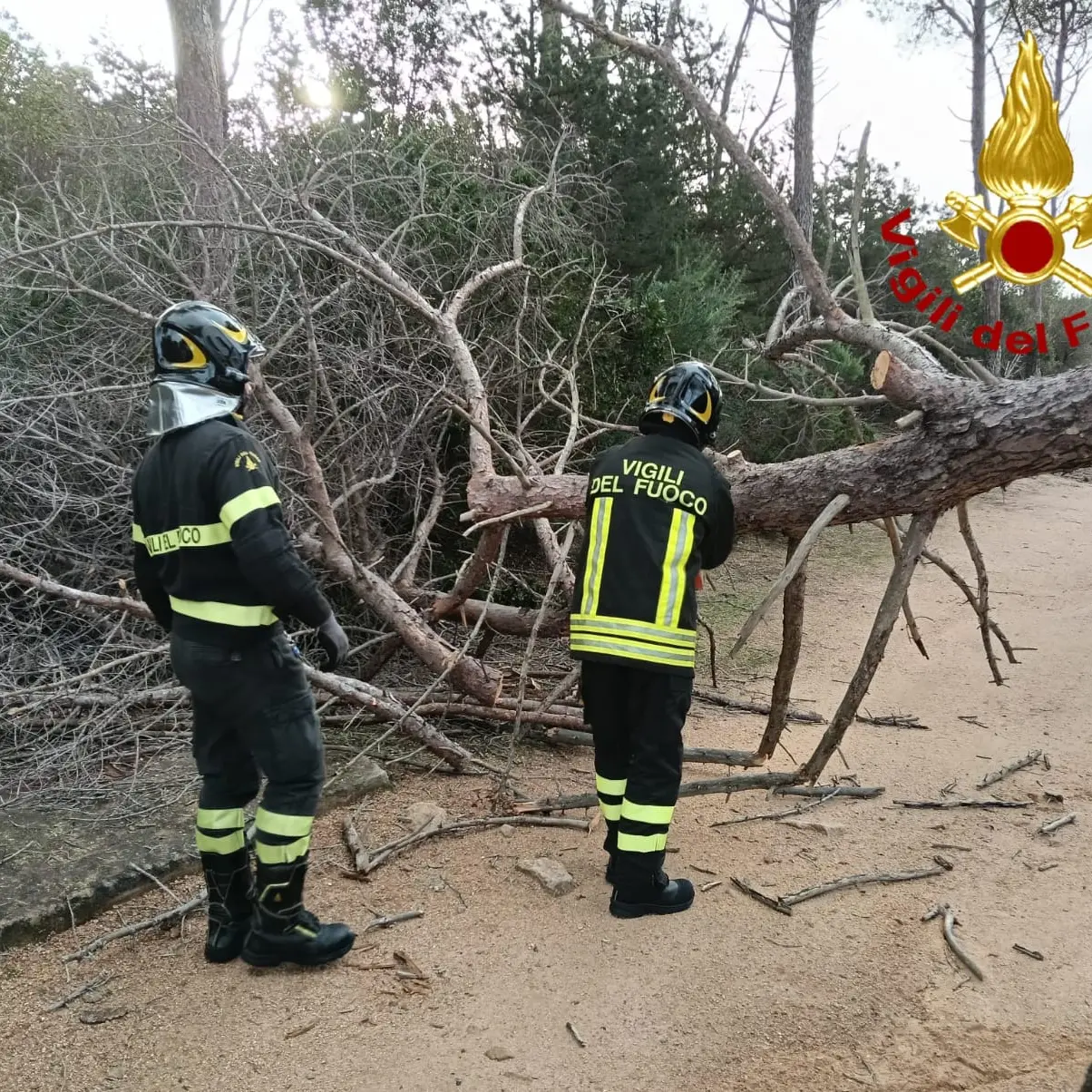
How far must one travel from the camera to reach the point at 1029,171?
15.2 feet

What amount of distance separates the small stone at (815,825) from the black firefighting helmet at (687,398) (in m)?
1.78

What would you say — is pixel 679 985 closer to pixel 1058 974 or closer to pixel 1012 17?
pixel 1058 974

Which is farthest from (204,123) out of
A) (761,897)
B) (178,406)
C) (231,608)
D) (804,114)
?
(804,114)

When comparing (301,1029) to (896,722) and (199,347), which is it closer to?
(199,347)

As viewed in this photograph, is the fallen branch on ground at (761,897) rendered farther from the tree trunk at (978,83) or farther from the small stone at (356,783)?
the tree trunk at (978,83)

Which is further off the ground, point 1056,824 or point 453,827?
point 1056,824

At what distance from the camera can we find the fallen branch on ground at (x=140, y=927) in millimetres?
2828

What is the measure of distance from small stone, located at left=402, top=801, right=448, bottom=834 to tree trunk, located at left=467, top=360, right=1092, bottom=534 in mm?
1834

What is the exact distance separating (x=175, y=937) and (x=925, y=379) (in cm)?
319

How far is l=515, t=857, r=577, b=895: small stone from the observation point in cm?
326

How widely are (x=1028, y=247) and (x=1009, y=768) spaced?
3.46m

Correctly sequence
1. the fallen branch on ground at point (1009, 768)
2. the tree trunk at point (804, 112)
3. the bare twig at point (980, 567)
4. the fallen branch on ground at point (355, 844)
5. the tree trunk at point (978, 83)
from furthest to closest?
the tree trunk at point (978, 83) → the tree trunk at point (804, 112) → the fallen branch on ground at point (1009, 768) → the bare twig at point (980, 567) → the fallen branch on ground at point (355, 844)

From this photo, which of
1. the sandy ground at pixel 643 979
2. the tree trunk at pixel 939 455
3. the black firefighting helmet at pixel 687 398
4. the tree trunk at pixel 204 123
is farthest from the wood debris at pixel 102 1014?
the tree trunk at pixel 204 123

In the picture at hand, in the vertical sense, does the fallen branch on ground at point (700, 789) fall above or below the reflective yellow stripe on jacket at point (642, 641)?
below
